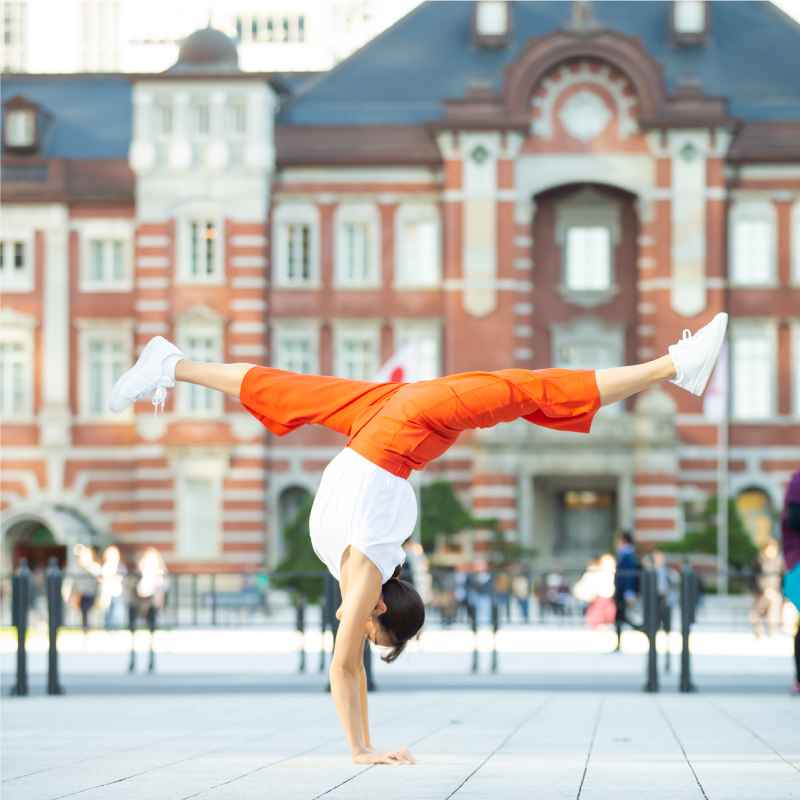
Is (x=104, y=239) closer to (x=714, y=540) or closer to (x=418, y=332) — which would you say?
(x=418, y=332)

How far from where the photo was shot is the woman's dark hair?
7195 millimetres

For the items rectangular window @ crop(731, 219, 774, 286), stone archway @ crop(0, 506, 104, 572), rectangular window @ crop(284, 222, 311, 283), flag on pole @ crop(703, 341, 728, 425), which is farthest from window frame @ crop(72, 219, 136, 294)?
rectangular window @ crop(731, 219, 774, 286)

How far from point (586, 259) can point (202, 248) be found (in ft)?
33.9

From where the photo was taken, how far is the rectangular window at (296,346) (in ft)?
127

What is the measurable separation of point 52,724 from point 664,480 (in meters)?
27.8

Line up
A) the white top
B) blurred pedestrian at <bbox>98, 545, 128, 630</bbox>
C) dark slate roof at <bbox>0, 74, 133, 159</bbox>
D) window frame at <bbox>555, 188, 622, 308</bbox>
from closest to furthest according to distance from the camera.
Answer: the white top
blurred pedestrian at <bbox>98, 545, 128, 630</bbox>
window frame at <bbox>555, 188, 622, 308</bbox>
dark slate roof at <bbox>0, 74, 133, 159</bbox>

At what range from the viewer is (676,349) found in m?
7.10

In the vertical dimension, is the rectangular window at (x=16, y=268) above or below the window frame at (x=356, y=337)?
above

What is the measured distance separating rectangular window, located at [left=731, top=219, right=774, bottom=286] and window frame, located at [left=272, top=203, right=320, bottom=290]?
11.1 meters

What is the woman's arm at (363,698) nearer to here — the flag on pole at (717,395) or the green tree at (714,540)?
the green tree at (714,540)

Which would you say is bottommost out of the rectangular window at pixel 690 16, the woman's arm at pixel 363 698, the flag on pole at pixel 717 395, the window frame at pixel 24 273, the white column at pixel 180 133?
the woman's arm at pixel 363 698

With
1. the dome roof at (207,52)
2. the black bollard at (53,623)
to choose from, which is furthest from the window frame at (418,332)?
the black bollard at (53,623)

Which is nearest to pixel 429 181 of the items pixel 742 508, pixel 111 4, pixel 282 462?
Result: pixel 282 462

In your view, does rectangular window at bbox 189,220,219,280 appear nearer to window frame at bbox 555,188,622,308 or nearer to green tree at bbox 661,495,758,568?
window frame at bbox 555,188,622,308
